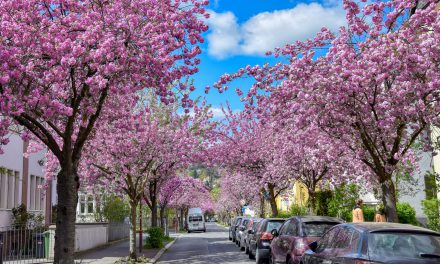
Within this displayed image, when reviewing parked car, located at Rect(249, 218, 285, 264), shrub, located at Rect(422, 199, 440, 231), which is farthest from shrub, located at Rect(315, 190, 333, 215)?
parked car, located at Rect(249, 218, 285, 264)

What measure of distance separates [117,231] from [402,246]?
105ft

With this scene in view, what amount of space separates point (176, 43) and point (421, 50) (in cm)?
516

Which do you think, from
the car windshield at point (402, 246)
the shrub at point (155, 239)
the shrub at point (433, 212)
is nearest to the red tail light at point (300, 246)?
the car windshield at point (402, 246)

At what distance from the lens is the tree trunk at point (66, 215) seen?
10562 millimetres

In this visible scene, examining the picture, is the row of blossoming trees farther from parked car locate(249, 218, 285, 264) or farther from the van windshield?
the van windshield

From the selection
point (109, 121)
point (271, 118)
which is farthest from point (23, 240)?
point (271, 118)

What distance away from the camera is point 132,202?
20766 millimetres

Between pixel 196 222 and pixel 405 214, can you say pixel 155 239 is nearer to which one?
pixel 405 214

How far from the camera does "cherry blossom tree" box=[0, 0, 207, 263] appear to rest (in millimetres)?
9844

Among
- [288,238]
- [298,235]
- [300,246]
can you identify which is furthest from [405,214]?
[300,246]

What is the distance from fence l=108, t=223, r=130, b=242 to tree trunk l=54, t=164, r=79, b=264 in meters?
→ 23.5

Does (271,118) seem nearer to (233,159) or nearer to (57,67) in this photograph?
(57,67)

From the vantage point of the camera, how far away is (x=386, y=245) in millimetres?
7070

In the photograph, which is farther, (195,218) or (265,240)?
(195,218)
